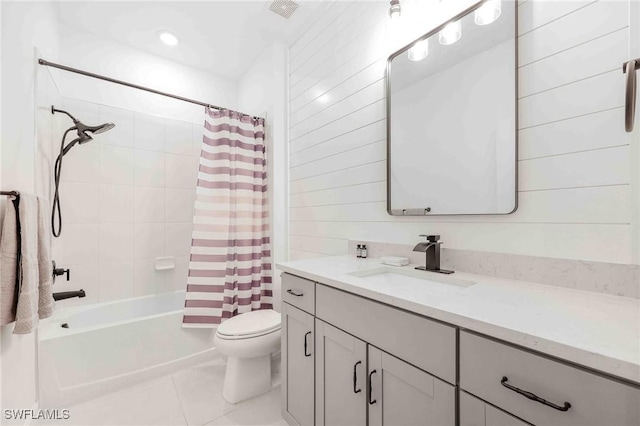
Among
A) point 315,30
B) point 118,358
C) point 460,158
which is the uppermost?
point 315,30

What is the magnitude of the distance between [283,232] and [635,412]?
208 cm

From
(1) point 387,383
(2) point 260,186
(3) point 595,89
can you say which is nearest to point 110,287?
(2) point 260,186

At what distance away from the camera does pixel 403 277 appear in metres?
1.28

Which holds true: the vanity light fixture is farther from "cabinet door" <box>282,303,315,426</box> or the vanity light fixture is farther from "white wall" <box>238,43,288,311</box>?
"cabinet door" <box>282,303,315,426</box>

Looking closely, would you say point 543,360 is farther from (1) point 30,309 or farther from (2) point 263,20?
(2) point 263,20

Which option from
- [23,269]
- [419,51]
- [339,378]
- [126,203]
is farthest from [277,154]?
[339,378]

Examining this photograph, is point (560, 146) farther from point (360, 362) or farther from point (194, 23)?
point (194, 23)

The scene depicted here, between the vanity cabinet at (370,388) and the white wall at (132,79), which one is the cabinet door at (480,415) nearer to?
the vanity cabinet at (370,388)

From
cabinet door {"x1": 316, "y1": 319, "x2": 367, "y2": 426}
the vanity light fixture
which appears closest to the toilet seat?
cabinet door {"x1": 316, "y1": 319, "x2": 367, "y2": 426}

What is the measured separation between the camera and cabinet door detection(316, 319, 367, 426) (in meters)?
1.02

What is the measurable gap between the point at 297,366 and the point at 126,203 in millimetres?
2161

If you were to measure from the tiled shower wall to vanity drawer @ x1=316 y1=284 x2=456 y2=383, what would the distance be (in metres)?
2.12

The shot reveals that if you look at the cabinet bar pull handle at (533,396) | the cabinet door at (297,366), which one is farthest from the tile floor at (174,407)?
the cabinet bar pull handle at (533,396)

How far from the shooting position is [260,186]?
94.7 inches
